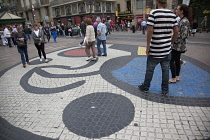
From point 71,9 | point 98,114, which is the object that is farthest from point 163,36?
point 71,9

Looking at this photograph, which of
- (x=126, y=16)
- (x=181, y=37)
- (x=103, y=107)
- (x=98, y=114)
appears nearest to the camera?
(x=98, y=114)

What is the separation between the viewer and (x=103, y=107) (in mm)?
3359

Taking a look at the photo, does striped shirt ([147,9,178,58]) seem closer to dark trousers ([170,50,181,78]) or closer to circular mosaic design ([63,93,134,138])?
dark trousers ([170,50,181,78])

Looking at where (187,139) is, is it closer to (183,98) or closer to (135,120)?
(135,120)

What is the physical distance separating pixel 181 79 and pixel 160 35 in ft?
6.48

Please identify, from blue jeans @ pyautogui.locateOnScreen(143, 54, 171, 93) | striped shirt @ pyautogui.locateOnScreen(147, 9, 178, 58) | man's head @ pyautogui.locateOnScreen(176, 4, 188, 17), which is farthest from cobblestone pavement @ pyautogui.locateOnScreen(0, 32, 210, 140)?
man's head @ pyautogui.locateOnScreen(176, 4, 188, 17)

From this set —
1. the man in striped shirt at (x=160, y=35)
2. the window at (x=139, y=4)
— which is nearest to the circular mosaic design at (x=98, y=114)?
the man in striped shirt at (x=160, y=35)

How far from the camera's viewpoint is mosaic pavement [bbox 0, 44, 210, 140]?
2643 millimetres

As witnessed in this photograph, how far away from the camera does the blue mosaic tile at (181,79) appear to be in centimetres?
381

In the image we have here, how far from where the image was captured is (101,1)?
39.7 metres

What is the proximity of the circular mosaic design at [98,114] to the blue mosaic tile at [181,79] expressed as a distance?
3.55ft

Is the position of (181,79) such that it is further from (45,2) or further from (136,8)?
(45,2)

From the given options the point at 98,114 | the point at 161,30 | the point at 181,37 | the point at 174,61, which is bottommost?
the point at 98,114

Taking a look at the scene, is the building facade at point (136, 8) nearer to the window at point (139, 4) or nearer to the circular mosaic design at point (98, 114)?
the window at point (139, 4)
